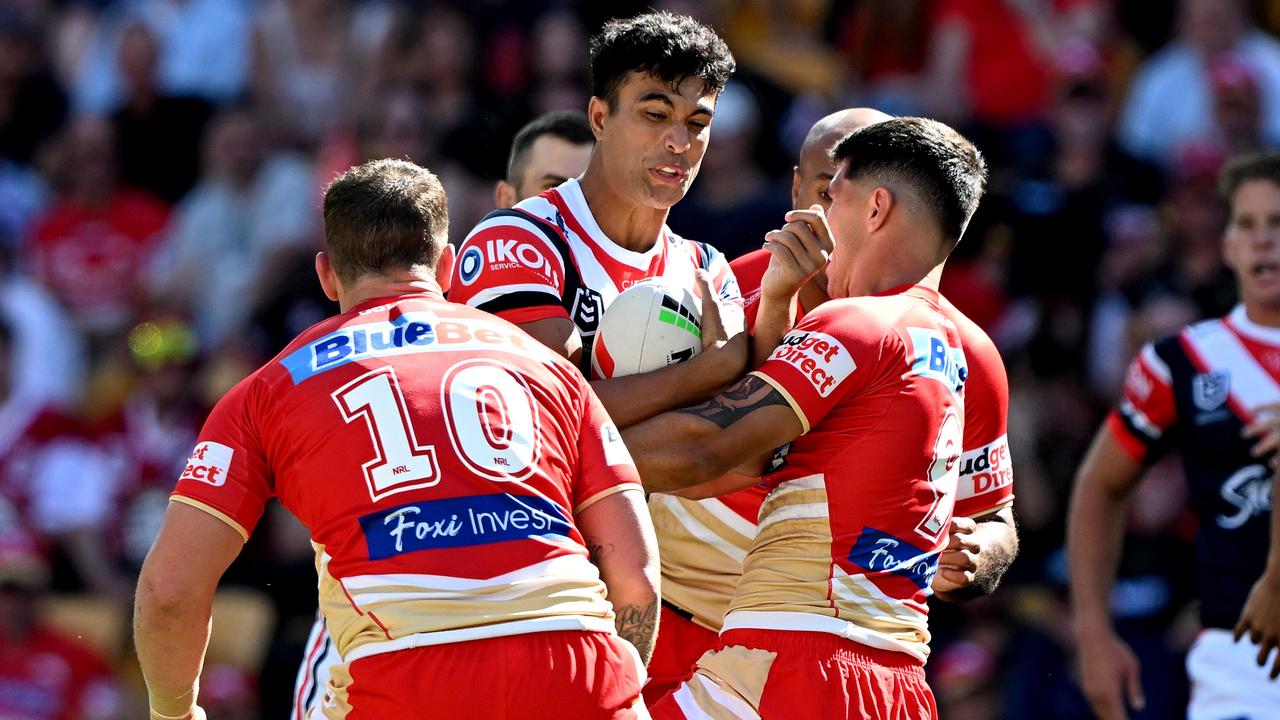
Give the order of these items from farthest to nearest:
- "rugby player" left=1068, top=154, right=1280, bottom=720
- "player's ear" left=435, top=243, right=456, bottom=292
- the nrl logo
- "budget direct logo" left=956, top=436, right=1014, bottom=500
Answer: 1. the nrl logo
2. "rugby player" left=1068, top=154, right=1280, bottom=720
3. "budget direct logo" left=956, top=436, right=1014, bottom=500
4. "player's ear" left=435, top=243, right=456, bottom=292

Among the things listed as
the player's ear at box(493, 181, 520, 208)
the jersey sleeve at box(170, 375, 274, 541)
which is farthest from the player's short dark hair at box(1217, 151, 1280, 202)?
the jersey sleeve at box(170, 375, 274, 541)

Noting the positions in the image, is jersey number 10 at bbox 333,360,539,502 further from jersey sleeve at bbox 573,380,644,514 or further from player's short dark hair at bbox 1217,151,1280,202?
player's short dark hair at bbox 1217,151,1280,202

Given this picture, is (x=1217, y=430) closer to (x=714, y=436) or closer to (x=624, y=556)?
(x=714, y=436)

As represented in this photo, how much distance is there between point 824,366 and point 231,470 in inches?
68.5

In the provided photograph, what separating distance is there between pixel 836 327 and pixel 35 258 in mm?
11144

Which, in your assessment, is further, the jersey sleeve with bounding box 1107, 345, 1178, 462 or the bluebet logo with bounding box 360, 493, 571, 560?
the jersey sleeve with bounding box 1107, 345, 1178, 462

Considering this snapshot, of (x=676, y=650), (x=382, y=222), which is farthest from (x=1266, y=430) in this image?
(x=382, y=222)

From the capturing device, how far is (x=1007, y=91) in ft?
42.1

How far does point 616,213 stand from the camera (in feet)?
20.3

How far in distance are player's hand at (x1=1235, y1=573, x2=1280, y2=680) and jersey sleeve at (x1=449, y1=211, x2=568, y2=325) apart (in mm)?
3227

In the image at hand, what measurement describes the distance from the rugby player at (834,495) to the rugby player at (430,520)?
1.04 ft

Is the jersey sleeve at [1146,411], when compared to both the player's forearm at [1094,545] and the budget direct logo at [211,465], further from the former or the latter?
the budget direct logo at [211,465]

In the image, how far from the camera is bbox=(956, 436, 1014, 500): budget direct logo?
19.6 feet

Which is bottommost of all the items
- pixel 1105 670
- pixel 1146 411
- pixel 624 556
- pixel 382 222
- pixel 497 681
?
pixel 1105 670
